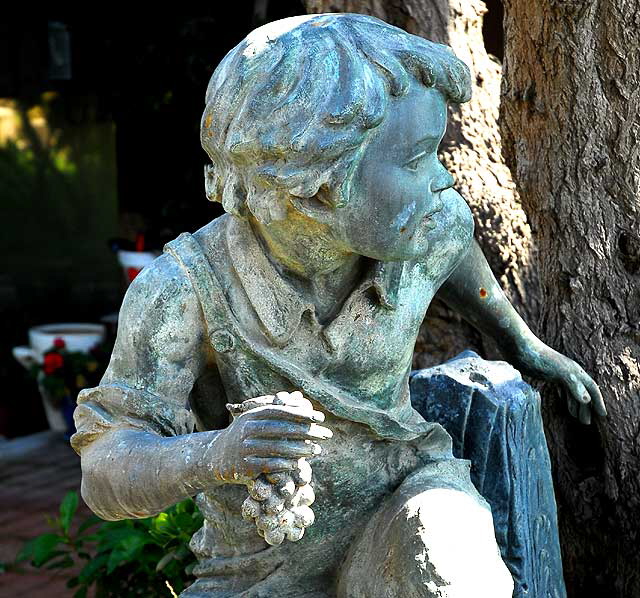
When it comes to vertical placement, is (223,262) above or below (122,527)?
above

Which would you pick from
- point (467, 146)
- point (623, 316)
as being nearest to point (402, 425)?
point (623, 316)

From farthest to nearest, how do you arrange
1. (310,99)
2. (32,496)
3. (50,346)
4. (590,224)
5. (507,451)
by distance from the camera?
(50,346)
(32,496)
(590,224)
(507,451)
(310,99)

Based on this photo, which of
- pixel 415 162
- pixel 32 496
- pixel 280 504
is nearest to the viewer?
pixel 280 504

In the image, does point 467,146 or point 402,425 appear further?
point 467,146

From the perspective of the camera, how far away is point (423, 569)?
5.83 ft

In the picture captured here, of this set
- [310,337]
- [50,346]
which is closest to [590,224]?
[310,337]

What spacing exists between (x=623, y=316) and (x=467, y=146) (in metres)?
0.62

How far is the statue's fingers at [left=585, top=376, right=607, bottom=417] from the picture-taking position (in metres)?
2.49

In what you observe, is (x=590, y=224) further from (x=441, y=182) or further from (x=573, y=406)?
(x=441, y=182)

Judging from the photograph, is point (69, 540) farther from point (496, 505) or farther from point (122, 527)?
point (496, 505)

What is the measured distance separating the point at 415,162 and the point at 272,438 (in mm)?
523

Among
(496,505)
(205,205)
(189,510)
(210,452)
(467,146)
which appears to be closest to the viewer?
(210,452)

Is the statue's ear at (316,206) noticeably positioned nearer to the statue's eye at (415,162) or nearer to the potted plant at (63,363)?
the statue's eye at (415,162)

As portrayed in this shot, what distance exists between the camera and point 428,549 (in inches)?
70.4
